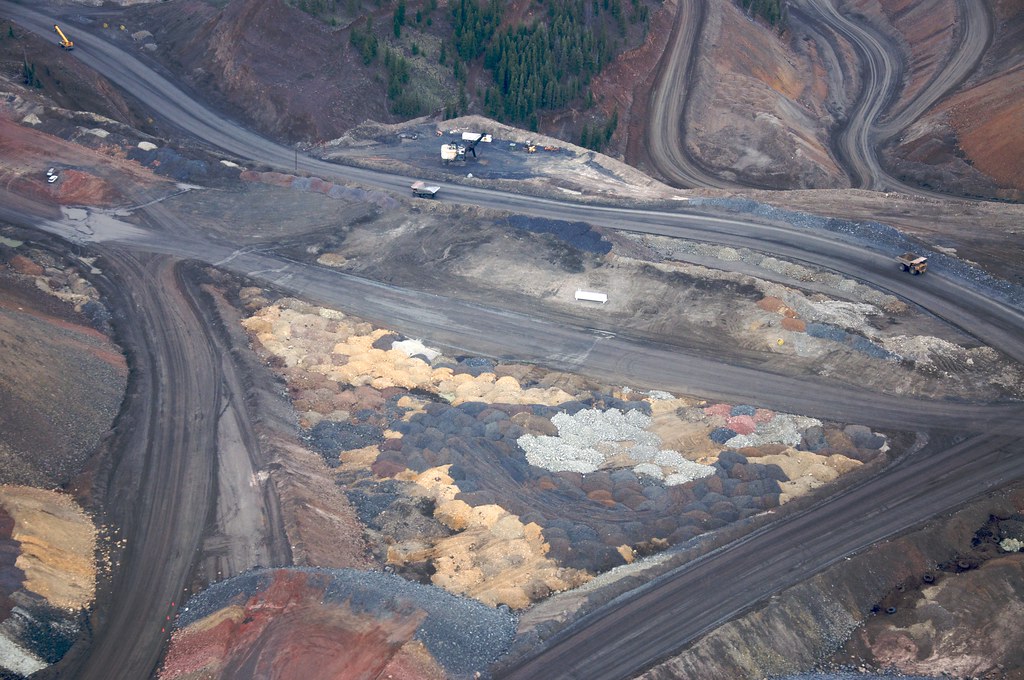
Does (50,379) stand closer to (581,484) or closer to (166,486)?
(166,486)

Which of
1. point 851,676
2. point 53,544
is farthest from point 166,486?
point 851,676

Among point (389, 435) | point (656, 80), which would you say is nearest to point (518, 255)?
point (389, 435)

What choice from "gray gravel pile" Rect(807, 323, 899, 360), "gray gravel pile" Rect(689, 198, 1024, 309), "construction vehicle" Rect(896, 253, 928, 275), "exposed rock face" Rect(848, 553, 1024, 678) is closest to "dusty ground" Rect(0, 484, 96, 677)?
"exposed rock face" Rect(848, 553, 1024, 678)

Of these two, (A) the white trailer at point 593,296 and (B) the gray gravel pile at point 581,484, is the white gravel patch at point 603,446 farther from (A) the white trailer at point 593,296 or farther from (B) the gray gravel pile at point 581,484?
(A) the white trailer at point 593,296

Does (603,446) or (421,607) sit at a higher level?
(603,446)

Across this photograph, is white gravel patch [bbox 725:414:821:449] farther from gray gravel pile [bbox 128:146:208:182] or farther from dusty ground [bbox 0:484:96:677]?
gray gravel pile [bbox 128:146:208:182]
